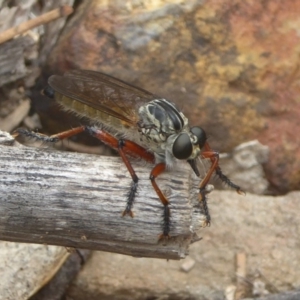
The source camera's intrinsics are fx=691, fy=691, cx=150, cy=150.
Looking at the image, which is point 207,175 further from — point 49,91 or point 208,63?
point 208,63

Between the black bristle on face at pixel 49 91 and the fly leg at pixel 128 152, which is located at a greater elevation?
the fly leg at pixel 128 152

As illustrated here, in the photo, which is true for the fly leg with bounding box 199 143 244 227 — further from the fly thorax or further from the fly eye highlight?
the fly thorax

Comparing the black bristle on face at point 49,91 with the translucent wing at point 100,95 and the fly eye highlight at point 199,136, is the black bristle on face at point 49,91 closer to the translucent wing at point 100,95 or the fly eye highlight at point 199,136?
the translucent wing at point 100,95

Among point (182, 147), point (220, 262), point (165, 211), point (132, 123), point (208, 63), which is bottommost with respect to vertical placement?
point (220, 262)

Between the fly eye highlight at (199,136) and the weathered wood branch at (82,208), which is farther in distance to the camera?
the fly eye highlight at (199,136)

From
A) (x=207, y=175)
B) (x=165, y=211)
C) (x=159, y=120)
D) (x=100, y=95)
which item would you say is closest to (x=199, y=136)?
(x=159, y=120)

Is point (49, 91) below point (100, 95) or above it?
below

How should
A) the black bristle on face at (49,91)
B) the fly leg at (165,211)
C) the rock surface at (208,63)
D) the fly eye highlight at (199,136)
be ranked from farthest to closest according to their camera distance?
the rock surface at (208,63) → the black bristle on face at (49,91) → the fly eye highlight at (199,136) → the fly leg at (165,211)

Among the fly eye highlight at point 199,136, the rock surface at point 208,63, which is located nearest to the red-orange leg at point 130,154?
the fly eye highlight at point 199,136
